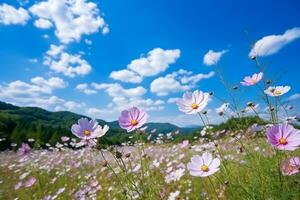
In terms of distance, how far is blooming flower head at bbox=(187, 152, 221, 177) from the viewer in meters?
1.89

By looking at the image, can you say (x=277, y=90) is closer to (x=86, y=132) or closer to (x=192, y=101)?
(x=192, y=101)

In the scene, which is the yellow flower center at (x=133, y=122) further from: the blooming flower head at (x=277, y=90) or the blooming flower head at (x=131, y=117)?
the blooming flower head at (x=277, y=90)

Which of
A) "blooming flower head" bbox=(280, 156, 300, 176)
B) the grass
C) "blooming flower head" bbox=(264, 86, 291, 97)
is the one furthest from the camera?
"blooming flower head" bbox=(264, 86, 291, 97)

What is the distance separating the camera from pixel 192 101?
215 cm

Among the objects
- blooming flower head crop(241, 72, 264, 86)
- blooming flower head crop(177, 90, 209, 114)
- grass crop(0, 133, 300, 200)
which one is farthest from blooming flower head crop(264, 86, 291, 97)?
blooming flower head crop(177, 90, 209, 114)

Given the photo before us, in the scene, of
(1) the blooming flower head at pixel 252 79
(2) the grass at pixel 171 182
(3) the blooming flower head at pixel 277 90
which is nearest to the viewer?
(2) the grass at pixel 171 182

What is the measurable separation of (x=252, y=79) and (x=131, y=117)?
97 centimetres

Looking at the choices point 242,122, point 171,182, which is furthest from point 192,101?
point 171,182

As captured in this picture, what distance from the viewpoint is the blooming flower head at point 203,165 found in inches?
74.2

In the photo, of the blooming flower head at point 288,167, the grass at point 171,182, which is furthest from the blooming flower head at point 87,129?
the blooming flower head at point 288,167

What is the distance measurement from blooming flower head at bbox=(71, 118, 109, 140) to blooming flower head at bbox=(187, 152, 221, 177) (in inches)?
18.3

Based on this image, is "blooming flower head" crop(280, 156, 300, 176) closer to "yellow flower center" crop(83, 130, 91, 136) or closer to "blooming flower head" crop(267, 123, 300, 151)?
"blooming flower head" crop(267, 123, 300, 151)

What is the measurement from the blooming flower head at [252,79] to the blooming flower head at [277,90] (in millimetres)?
149

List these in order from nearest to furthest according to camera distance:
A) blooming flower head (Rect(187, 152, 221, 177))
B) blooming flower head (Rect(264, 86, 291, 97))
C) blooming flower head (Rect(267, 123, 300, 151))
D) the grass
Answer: blooming flower head (Rect(267, 123, 300, 151)), blooming flower head (Rect(187, 152, 221, 177)), the grass, blooming flower head (Rect(264, 86, 291, 97))
